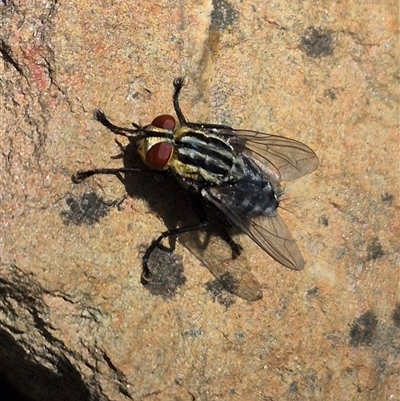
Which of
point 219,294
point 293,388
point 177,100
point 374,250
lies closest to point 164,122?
point 177,100

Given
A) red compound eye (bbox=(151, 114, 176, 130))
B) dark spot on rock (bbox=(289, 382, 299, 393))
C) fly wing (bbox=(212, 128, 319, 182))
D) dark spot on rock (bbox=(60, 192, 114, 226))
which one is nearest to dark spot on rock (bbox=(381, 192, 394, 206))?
fly wing (bbox=(212, 128, 319, 182))

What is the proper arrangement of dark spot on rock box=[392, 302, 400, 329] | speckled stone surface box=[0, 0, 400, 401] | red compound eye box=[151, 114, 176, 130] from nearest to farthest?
speckled stone surface box=[0, 0, 400, 401]
red compound eye box=[151, 114, 176, 130]
dark spot on rock box=[392, 302, 400, 329]

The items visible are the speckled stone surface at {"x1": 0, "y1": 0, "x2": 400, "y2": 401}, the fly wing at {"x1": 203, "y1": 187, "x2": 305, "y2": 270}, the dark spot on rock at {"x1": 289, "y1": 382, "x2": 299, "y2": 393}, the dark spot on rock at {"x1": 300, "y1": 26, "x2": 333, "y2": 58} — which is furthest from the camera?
the dark spot on rock at {"x1": 300, "y1": 26, "x2": 333, "y2": 58}

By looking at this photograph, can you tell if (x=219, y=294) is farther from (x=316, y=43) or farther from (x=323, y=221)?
(x=316, y=43)

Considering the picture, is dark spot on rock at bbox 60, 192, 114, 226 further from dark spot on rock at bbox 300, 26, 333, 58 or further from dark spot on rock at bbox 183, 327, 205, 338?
dark spot on rock at bbox 300, 26, 333, 58

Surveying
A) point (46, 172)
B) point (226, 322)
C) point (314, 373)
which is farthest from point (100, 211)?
point (314, 373)
